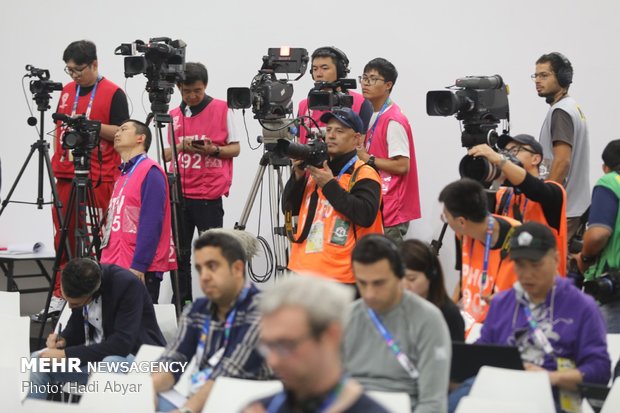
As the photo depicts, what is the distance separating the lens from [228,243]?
3.39m

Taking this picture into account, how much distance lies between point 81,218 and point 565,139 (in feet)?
8.65

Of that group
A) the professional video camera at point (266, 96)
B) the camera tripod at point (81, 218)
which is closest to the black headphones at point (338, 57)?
the professional video camera at point (266, 96)

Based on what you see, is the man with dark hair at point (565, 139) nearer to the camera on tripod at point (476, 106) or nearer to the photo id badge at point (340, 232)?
the camera on tripod at point (476, 106)

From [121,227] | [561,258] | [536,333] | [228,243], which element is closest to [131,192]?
[121,227]

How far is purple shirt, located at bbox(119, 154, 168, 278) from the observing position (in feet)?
16.6

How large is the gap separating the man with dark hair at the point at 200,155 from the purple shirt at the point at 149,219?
84 centimetres

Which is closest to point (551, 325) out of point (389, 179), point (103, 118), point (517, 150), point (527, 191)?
point (527, 191)

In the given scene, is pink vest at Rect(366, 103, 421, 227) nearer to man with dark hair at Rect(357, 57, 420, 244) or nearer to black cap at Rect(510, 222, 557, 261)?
man with dark hair at Rect(357, 57, 420, 244)

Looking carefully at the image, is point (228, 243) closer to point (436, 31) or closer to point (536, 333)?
point (536, 333)

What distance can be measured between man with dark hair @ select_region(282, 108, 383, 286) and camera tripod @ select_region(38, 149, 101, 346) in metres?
1.56

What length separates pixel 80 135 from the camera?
5.48 metres

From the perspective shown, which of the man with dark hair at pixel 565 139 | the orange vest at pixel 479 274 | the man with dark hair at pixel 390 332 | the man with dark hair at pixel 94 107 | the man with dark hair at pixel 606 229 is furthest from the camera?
the man with dark hair at pixel 94 107

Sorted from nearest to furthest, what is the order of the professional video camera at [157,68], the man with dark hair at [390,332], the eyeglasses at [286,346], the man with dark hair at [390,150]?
the eyeglasses at [286,346]
the man with dark hair at [390,332]
the man with dark hair at [390,150]
the professional video camera at [157,68]

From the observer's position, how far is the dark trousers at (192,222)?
599 cm
